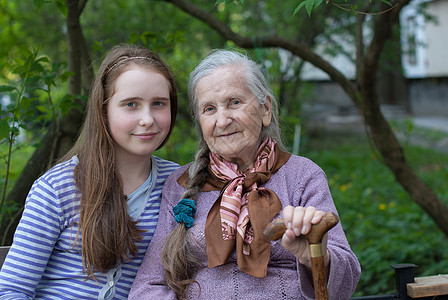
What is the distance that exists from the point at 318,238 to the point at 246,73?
0.86m

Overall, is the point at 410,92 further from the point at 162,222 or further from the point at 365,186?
the point at 162,222

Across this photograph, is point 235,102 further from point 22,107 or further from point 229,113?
point 22,107

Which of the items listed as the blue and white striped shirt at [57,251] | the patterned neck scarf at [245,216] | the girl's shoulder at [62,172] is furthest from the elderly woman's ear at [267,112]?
the girl's shoulder at [62,172]

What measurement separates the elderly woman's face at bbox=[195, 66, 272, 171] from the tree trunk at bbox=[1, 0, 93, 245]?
38.3 inches

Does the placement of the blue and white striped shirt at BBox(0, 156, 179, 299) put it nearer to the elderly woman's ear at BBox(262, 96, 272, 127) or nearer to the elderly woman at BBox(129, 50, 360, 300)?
the elderly woman at BBox(129, 50, 360, 300)

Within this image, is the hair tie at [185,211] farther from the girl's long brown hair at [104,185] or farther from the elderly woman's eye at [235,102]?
the elderly woman's eye at [235,102]

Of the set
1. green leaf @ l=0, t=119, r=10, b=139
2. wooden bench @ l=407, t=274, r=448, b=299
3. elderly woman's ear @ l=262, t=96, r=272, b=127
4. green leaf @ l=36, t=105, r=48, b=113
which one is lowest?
wooden bench @ l=407, t=274, r=448, b=299

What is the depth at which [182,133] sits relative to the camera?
617 centimetres

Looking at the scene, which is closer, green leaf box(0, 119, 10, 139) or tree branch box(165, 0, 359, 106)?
green leaf box(0, 119, 10, 139)

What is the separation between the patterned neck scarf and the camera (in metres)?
2.02

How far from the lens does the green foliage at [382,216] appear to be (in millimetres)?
4156

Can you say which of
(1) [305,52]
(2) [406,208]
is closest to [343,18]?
(2) [406,208]

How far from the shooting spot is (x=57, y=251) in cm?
215

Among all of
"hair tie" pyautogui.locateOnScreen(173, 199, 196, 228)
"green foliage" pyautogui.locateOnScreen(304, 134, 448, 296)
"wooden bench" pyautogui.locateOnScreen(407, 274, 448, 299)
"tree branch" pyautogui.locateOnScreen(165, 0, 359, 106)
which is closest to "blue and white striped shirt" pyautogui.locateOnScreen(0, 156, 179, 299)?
"hair tie" pyautogui.locateOnScreen(173, 199, 196, 228)
